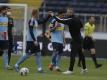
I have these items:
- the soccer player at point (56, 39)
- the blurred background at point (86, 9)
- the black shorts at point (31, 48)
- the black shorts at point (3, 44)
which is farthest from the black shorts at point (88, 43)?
the blurred background at point (86, 9)

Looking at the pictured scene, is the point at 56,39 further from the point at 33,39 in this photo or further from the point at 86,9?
the point at 86,9

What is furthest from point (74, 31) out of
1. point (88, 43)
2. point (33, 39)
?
point (88, 43)

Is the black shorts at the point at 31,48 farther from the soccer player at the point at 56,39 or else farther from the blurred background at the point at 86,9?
the blurred background at the point at 86,9

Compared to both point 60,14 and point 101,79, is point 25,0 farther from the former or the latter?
point 101,79

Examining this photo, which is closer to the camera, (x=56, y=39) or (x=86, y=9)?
(x=56, y=39)

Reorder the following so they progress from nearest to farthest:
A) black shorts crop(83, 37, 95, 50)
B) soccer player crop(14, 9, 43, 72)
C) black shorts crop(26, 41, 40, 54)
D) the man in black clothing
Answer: the man in black clothing → soccer player crop(14, 9, 43, 72) → black shorts crop(26, 41, 40, 54) → black shorts crop(83, 37, 95, 50)

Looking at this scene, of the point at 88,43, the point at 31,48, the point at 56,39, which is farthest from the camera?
the point at 88,43

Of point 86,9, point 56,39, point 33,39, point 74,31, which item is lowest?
point 86,9

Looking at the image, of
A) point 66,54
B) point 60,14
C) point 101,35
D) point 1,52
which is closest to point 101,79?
point 60,14

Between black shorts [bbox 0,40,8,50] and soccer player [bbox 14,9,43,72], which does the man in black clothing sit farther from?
black shorts [bbox 0,40,8,50]

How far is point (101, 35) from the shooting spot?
29172 millimetres

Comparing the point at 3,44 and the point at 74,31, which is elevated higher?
the point at 74,31

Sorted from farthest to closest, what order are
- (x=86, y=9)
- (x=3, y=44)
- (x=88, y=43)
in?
1. (x=86, y=9)
2. (x=88, y=43)
3. (x=3, y=44)

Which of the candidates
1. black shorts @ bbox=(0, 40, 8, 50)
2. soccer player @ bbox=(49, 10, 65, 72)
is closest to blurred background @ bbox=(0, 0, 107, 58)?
soccer player @ bbox=(49, 10, 65, 72)
